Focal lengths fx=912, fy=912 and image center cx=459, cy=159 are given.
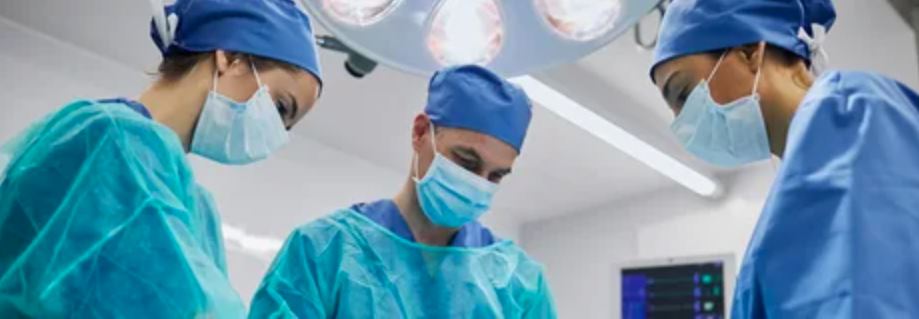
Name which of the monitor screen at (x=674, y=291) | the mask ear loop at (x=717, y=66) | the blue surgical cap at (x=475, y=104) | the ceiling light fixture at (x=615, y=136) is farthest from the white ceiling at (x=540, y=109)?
the mask ear loop at (x=717, y=66)

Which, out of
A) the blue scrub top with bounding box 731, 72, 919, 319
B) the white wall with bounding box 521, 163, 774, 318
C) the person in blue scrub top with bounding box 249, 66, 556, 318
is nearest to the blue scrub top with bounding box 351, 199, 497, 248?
the person in blue scrub top with bounding box 249, 66, 556, 318

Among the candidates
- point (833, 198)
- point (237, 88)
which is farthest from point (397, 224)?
point (833, 198)

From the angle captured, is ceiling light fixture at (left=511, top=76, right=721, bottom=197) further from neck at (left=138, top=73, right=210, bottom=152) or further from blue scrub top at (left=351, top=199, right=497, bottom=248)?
neck at (left=138, top=73, right=210, bottom=152)

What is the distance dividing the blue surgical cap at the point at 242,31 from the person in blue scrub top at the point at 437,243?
252mm

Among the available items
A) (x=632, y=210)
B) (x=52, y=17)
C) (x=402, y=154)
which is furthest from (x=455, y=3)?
(x=632, y=210)

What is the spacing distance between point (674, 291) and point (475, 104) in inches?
51.0

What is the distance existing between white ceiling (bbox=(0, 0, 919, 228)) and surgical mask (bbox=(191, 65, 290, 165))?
121cm

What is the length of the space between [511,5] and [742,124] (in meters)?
0.36

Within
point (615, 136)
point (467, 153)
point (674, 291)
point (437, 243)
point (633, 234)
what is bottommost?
point (674, 291)

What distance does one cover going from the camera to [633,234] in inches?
149

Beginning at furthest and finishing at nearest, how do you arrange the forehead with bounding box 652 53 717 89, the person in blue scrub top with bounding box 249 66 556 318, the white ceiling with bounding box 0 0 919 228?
the white ceiling with bounding box 0 0 919 228, the person in blue scrub top with bounding box 249 66 556 318, the forehead with bounding box 652 53 717 89

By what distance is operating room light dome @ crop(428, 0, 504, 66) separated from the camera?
1306 millimetres

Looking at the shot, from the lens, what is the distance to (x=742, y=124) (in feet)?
3.64

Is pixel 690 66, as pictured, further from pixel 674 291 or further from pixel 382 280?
pixel 674 291
